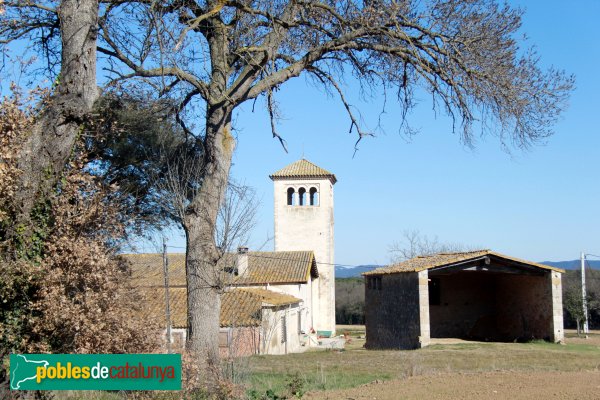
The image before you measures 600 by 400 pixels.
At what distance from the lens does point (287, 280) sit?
124ft

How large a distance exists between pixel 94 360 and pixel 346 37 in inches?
259

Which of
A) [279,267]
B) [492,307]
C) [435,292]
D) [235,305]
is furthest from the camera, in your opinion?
[279,267]

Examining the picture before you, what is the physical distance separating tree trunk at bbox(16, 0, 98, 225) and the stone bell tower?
129ft

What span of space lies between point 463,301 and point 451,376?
16813 millimetres

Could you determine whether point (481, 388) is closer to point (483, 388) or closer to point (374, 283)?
point (483, 388)

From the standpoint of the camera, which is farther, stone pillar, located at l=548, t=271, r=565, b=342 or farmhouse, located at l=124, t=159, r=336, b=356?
farmhouse, located at l=124, t=159, r=336, b=356

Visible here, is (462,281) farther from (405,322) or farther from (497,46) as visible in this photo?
(497,46)

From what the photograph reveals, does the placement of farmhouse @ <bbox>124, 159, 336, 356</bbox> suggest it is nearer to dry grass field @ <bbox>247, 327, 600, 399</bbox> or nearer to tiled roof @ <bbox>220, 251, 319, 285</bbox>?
tiled roof @ <bbox>220, 251, 319, 285</bbox>

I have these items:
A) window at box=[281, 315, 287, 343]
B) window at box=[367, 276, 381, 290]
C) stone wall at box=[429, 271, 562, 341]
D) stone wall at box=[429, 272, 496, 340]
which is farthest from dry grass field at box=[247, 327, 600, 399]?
window at box=[281, 315, 287, 343]

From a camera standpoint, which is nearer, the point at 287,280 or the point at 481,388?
the point at 481,388

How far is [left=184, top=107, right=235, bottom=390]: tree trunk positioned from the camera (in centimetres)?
1004

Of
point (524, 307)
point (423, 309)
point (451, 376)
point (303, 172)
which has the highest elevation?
point (303, 172)

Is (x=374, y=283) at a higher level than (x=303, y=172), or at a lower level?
lower

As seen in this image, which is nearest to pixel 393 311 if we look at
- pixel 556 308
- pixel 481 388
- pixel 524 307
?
pixel 524 307
